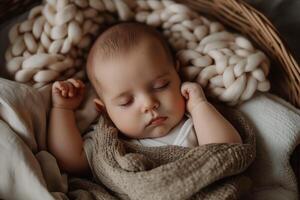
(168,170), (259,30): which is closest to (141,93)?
(168,170)

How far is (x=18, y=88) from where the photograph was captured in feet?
3.59

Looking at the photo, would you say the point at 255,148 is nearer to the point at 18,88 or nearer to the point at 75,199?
the point at 75,199

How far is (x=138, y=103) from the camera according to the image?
1102mm

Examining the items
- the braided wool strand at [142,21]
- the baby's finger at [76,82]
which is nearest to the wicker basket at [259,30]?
the braided wool strand at [142,21]

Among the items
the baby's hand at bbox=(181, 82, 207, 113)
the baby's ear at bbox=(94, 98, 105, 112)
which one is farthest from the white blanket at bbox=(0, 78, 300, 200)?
the baby's hand at bbox=(181, 82, 207, 113)

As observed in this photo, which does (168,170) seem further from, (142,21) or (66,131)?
(142,21)

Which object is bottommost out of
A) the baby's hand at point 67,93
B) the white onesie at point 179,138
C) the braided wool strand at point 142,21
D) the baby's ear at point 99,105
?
the white onesie at point 179,138

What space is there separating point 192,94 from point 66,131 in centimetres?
31

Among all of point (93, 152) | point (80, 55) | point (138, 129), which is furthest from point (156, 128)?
point (80, 55)

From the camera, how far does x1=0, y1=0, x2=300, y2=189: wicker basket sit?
1.16 m

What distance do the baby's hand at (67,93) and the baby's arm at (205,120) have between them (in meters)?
0.26

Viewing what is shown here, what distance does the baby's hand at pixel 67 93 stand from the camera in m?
1.15

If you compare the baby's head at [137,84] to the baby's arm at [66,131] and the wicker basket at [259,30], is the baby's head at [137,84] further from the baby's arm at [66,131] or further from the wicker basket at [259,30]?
the wicker basket at [259,30]

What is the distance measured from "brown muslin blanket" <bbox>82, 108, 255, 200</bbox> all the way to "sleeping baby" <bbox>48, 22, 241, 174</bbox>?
0.16 feet
